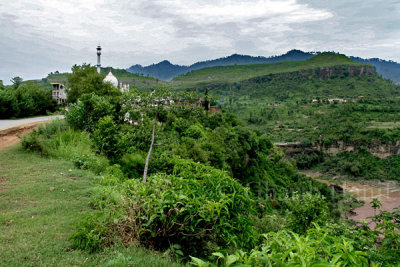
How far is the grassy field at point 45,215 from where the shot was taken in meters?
2.89

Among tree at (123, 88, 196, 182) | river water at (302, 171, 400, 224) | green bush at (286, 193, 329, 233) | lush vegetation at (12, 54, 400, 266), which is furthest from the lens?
river water at (302, 171, 400, 224)

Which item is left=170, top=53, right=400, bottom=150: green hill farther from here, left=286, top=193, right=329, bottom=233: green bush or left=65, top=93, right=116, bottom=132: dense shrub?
left=286, top=193, right=329, bottom=233: green bush

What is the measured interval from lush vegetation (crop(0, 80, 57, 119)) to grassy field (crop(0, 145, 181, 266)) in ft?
40.3

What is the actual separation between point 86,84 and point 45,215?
14688mm

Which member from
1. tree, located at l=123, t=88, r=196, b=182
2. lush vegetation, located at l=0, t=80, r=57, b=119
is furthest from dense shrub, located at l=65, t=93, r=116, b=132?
lush vegetation, located at l=0, t=80, r=57, b=119

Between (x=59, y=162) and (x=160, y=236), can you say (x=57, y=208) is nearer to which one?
(x=160, y=236)

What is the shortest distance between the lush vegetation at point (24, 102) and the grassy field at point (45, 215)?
12.3m

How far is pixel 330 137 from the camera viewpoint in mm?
57969

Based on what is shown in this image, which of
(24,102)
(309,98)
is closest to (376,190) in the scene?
(24,102)

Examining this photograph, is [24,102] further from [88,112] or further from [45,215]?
[45,215]

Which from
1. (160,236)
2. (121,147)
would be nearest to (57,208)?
(160,236)

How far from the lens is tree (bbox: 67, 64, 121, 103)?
1702 centimetres

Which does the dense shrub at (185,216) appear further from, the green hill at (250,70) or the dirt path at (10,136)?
the green hill at (250,70)

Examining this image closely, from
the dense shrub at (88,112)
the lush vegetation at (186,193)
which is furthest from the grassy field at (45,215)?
the dense shrub at (88,112)
